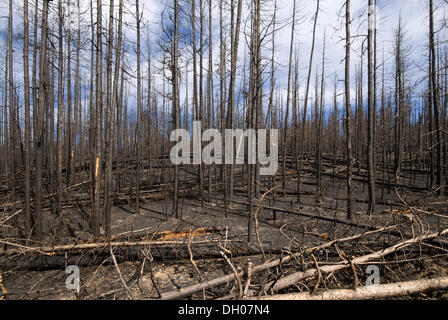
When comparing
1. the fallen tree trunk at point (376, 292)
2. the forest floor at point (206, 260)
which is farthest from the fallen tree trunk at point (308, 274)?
the fallen tree trunk at point (376, 292)

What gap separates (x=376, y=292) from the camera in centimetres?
236

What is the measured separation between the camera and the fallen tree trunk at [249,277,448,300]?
223 cm

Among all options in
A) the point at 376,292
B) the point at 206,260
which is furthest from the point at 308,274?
the point at 206,260

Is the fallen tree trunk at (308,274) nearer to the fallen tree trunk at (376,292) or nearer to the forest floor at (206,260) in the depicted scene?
the forest floor at (206,260)

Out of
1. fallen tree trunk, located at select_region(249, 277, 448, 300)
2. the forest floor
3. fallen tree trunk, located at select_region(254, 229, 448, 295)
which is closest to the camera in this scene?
fallen tree trunk, located at select_region(249, 277, 448, 300)

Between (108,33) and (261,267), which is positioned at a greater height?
(108,33)

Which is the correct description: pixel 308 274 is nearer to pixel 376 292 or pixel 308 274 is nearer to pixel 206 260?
pixel 376 292

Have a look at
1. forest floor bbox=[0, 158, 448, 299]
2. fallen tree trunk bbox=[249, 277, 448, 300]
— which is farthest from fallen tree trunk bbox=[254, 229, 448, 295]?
fallen tree trunk bbox=[249, 277, 448, 300]

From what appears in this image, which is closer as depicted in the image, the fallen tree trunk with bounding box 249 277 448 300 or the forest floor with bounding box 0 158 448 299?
the fallen tree trunk with bounding box 249 277 448 300

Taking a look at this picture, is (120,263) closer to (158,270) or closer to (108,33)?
(158,270)

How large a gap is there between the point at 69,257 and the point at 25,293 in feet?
2.40

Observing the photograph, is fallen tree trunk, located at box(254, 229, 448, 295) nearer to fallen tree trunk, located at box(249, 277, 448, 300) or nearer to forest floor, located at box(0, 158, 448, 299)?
forest floor, located at box(0, 158, 448, 299)
